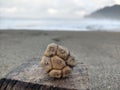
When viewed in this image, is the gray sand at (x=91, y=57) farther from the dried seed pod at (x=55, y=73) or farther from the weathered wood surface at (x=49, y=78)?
the dried seed pod at (x=55, y=73)

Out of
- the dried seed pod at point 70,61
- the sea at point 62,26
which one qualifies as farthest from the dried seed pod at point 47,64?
the sea at point 62,26

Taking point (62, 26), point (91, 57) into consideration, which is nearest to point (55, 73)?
point (91, 57)

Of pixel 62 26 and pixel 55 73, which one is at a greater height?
pixel 55 73

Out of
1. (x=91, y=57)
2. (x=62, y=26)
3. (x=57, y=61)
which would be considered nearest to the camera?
(x=57, y=61)

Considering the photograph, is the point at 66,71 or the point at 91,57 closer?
the point at 66,71

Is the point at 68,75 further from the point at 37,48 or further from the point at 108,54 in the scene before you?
the point at 37,48

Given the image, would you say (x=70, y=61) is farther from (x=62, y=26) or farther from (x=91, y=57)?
(x=62, y=26)
